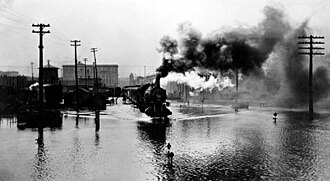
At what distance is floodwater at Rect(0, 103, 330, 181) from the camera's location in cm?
1520

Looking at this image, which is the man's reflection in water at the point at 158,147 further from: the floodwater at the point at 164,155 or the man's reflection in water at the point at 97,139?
the man's reflection in water at the point at 97,139

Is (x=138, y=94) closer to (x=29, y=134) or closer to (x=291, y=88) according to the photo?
(x=29, y=134)

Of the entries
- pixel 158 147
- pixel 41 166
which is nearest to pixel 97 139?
pixel 158 147

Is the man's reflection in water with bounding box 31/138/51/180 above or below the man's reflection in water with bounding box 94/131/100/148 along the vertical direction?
below

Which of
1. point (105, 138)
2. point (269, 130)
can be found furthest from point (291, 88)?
point (105, 138)

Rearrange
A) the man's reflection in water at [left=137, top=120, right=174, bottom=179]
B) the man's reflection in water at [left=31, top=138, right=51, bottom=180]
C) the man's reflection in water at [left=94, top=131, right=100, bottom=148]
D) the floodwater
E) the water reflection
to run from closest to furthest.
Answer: the man's reflection in water at [left=31, top=138, right=51, bottom=180], the floodwater, the water reflection, the man's reflection in water at [left=137, top=120, right=174, bottom=179], the man's reflection in water at [left=94, top=131, right=100, bottom=148]

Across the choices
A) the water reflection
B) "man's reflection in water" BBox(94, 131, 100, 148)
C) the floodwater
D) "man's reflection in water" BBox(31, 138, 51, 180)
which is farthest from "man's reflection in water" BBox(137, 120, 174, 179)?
the water reflection

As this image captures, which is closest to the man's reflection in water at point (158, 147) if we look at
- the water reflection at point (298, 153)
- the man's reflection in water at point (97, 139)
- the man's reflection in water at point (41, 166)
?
the man's reflection in water at point (97, 139)

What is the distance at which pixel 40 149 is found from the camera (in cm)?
2161

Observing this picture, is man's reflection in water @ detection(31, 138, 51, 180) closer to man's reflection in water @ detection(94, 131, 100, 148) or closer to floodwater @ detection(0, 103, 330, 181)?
floodwater @ detection(0, 103, 330, 181)

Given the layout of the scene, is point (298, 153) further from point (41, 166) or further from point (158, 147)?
point (41, 166)

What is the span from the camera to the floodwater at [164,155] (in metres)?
15.2

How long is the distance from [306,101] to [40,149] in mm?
51492

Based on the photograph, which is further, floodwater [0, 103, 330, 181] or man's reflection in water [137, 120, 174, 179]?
man's reflection in water [137, 120, 174, 179]
